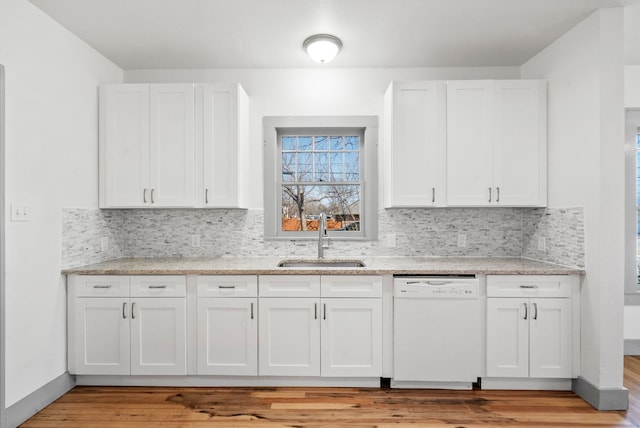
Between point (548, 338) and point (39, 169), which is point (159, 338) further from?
point (548, 338)

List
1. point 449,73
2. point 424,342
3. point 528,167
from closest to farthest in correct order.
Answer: point 424,342 < point 528,167 < point 449,73

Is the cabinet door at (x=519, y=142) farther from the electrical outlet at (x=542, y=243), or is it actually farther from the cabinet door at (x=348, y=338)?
the cabinet door at (x=348, y=338)

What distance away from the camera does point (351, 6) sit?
2361 millimetres

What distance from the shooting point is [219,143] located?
3.02m

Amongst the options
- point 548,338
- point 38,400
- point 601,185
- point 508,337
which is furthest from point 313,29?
point 38,400

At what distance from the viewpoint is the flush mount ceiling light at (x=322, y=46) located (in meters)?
2.73

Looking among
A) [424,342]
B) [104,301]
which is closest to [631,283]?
[424,342]

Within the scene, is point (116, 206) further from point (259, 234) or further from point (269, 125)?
point (269, 125)

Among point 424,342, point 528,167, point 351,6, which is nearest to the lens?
point 351,6

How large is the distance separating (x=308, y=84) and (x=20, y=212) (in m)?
2.33

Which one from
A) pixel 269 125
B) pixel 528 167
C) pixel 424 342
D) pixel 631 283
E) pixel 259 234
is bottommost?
pixel 424 342

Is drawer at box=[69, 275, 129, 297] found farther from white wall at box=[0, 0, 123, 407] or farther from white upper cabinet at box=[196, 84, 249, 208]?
white upper cabinet at box=[196, 84, 249, 208]

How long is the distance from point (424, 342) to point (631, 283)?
226cm

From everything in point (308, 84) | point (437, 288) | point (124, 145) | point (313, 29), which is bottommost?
point (437, 288)
